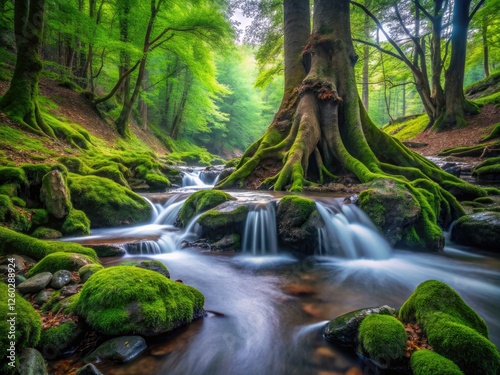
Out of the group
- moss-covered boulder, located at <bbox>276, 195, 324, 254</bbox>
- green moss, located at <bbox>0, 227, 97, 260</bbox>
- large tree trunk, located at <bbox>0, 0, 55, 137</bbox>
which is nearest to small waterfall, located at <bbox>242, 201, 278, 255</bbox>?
moss-covered boulder, located at <bbox>276, 195, 324, 254</bbox>

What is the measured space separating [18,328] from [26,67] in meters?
9.49

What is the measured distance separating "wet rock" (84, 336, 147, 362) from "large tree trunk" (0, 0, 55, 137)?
28.5ft

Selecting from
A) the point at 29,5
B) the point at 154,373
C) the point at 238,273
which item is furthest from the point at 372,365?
the point at 29,5

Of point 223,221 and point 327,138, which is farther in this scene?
point 327,138

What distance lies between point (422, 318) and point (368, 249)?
123 inches

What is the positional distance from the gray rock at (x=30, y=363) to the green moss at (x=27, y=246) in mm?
2084

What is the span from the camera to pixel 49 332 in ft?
7.27

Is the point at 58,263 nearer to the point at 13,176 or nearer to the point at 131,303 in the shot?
the point at 131,303

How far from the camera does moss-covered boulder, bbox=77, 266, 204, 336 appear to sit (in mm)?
2375

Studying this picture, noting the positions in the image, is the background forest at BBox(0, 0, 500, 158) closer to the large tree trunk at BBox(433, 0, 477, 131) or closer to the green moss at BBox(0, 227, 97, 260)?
the large tree trunk at BBox(433, 0, 477, 131)

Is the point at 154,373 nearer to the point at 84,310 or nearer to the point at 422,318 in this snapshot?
the point at 84,310

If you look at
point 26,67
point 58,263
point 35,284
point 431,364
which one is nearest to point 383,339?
point 431,364

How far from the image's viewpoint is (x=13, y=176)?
507 centimetres

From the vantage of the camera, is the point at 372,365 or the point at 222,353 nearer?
the point at 372,365
